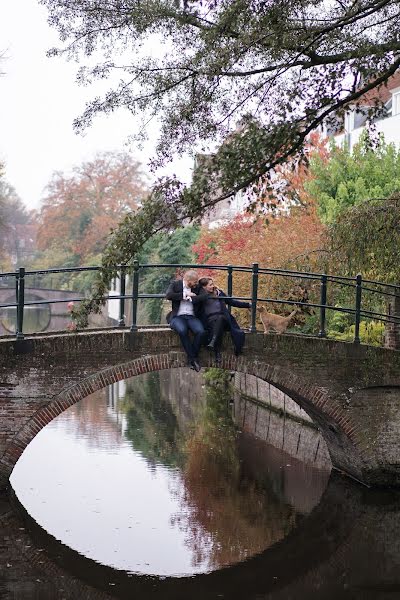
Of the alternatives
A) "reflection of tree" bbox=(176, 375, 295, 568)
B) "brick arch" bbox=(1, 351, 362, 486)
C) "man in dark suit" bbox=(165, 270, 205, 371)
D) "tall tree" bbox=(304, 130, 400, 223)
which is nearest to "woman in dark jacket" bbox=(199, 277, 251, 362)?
"man in dark suit" bbox=(165, 270, 205, 371)

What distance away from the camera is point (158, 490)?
564 inches

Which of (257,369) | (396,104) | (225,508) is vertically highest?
(396,104)

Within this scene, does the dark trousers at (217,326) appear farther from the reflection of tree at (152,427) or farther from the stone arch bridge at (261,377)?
the reflection of tree at (152,427)

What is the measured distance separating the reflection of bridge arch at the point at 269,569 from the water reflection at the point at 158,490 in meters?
0.19

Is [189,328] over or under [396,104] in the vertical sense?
under

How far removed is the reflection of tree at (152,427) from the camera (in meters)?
17.3

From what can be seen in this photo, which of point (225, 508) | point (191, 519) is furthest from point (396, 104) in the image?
point (191, 519)

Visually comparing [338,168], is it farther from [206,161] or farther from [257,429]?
[206,161]

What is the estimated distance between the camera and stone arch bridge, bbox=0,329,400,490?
13297 millimetres

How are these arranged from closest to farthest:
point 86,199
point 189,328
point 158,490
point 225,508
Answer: point 225,508 → point 189,328 → point 158,490 → point 86,199

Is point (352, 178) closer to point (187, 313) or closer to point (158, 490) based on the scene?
point (187, 313)

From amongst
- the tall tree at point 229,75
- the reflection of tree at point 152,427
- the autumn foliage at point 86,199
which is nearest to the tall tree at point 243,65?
the tall tree at point 229,75

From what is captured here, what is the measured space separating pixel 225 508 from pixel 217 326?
2.45 m

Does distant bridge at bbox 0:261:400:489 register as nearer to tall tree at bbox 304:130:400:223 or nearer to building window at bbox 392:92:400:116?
tall tree at bbox 304:130:400:223
